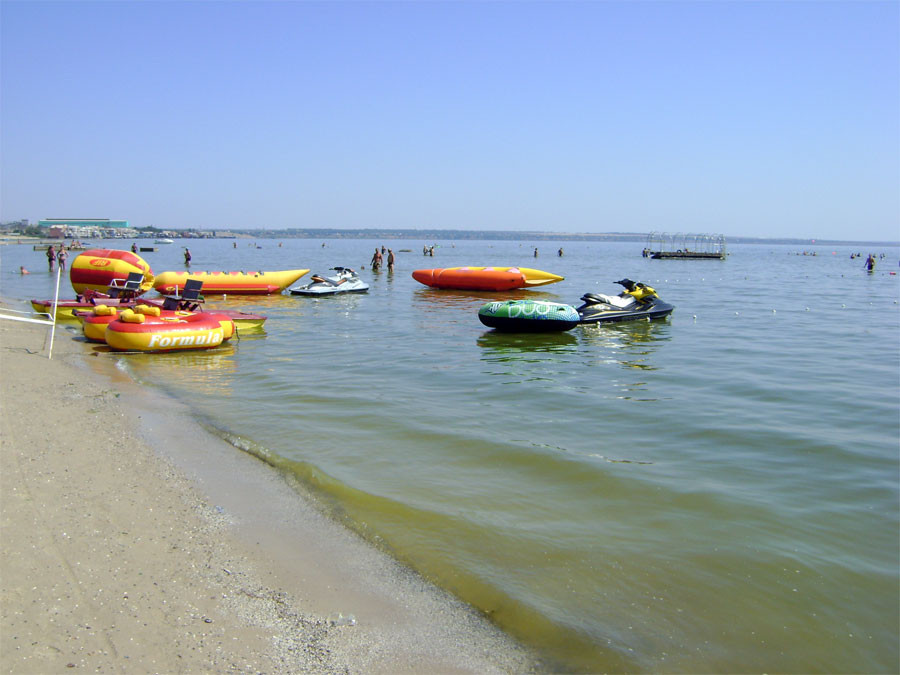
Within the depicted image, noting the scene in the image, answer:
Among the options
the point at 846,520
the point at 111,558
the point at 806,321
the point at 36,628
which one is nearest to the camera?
the point at 36,628

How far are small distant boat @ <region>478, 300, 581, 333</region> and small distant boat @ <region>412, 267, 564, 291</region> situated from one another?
41.4 ft

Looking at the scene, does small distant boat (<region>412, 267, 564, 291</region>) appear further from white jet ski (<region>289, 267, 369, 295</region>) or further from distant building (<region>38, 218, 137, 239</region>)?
distant building (<region>38, 218, 137, 239</region>)

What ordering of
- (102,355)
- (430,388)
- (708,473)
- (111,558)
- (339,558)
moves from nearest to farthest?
1. (111,558)
2. (339,558)
3. (708,473)
4. (430,388)
5. (102,355)

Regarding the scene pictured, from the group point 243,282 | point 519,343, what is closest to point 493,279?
point 243,282

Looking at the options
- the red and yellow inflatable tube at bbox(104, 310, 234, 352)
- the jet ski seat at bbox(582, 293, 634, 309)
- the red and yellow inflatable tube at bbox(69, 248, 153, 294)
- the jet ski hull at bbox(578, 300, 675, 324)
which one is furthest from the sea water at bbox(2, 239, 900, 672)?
the red and yellow inflatable tube at bbox(69, 248, 153, 294)

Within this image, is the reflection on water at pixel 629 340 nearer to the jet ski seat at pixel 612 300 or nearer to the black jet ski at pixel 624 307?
the black jet ski at pixel 624 307

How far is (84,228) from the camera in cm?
14412

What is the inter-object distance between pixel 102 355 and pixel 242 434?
704 cm

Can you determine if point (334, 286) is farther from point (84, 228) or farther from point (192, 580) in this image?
point (84, 228)

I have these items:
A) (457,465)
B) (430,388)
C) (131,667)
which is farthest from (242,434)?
(131,667)

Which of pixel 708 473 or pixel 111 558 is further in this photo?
pixel 708 473

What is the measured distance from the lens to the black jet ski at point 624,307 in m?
18.5

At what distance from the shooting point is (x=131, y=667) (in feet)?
12.0

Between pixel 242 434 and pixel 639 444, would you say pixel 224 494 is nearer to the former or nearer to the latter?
pixel 242 434
